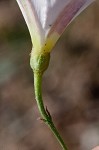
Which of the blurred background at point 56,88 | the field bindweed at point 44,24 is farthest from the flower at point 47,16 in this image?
the blurred background at point 56,88

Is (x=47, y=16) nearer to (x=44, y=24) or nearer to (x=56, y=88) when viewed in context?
(x=44, y=24)

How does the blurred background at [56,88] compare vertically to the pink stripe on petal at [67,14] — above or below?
above

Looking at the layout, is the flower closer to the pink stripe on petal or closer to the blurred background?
the pink stripe on petal

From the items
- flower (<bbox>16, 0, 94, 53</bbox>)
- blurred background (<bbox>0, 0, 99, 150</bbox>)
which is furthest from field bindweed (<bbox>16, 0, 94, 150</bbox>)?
blurred background (<bbox>0, 0, 99, 150</bbox>)

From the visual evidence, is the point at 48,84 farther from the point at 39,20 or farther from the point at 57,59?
the point at 39,20

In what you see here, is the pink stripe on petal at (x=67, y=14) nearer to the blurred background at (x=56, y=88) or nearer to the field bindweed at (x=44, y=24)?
the field bindweed at (x=44, y=24)
